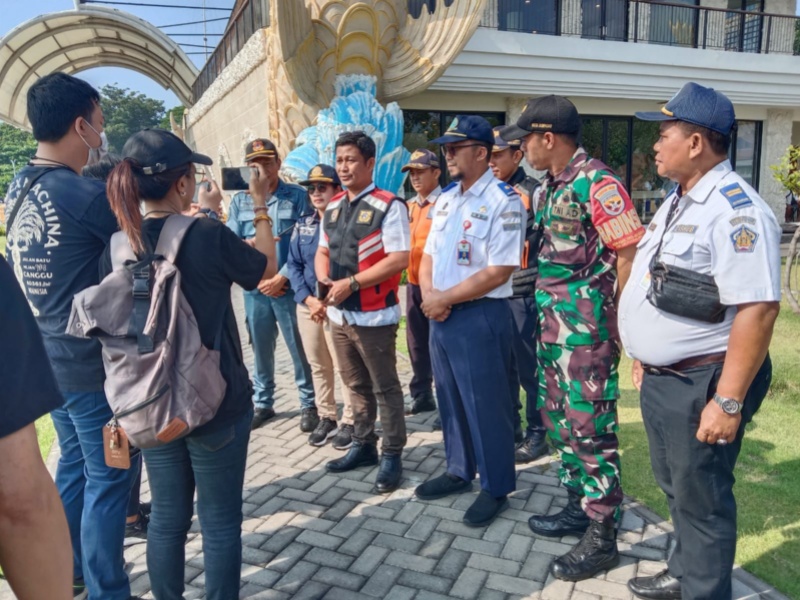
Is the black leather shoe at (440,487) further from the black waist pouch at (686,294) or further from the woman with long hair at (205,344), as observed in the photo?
the black waist pouch at (686,294)

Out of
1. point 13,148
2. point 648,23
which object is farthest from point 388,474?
point 13,148

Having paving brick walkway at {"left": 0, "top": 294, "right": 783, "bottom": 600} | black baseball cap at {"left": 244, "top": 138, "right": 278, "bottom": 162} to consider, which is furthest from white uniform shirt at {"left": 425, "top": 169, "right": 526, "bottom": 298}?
black baseball cap at {"left": 244, "top": 138, "right": 278, "bottom": 162}

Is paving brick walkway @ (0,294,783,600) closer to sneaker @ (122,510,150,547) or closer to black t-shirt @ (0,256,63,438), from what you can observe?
sneaker @ (122,510,150,547)

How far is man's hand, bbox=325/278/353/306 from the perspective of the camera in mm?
3350

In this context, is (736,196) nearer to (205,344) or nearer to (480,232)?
(480,232)

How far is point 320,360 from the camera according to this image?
4.21 m

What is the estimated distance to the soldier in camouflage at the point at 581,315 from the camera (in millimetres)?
2609

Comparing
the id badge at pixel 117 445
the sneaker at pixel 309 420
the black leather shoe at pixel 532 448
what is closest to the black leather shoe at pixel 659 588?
the black leather shoe at pixel 532 448

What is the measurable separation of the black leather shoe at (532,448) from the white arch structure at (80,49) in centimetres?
2012

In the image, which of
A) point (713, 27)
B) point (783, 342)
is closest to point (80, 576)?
point (783, 342)

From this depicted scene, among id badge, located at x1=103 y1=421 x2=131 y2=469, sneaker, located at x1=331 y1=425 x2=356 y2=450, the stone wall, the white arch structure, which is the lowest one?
sneaker, located at x1=331 y1=425 x2=356 y2=450

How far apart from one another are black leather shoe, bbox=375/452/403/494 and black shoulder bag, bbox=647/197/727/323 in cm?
194

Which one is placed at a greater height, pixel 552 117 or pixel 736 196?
pixel 552 117

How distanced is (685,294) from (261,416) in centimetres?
346
